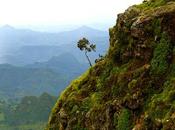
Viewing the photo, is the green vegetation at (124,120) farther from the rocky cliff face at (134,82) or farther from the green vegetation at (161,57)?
the green vegetation at (161,57)

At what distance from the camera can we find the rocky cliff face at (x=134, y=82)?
6781cm

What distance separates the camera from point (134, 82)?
248 ft

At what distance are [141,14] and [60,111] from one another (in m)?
30.2

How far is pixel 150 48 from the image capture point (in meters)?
77.9

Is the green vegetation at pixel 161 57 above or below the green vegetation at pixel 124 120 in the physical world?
→ above

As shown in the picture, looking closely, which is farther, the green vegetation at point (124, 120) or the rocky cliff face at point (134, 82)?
the green vegetation at point (124, 120)

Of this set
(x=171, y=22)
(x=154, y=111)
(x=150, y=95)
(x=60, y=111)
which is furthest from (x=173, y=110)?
(x=60, y=111)

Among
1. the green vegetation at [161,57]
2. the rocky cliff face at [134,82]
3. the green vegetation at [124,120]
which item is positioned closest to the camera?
the rocky cliff face at [134,82]

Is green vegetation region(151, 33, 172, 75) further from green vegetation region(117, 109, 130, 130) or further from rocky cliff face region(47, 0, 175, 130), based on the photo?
green vegetation region(117, 109, 130, 130)

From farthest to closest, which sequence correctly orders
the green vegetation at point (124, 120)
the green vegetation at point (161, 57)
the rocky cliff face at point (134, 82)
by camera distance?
the green vegetation at point (124, 120) → the green vegetation at point (161, 57) → the rocky cliff face at point (134, 82)

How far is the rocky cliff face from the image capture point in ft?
222

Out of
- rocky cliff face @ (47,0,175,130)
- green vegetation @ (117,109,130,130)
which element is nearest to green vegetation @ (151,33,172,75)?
rocky cliff face @ (47,0,175,130)

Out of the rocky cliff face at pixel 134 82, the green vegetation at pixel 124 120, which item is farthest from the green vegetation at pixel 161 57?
the green vegetation at pixel 124 120

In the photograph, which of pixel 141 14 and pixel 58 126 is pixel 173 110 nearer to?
pixel 141 14
